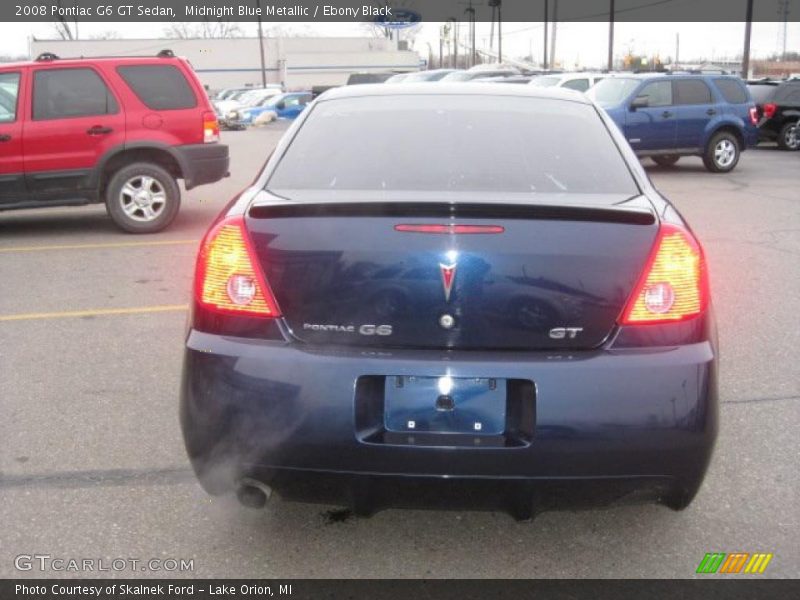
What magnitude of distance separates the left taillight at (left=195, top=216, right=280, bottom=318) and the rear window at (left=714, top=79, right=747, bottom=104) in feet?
48.4

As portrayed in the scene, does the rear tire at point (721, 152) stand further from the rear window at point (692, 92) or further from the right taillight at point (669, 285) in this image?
the right taillight at point (669, 285)

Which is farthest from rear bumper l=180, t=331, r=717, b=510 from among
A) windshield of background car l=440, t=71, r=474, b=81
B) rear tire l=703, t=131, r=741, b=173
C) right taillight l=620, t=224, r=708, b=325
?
windshield of background car l=440, t=71, r=474, b=81

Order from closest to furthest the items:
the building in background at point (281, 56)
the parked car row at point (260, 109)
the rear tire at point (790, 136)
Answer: the rear tire at point (790, 136), the parked car row at point (260, 109), the building in background at point (281, 56)

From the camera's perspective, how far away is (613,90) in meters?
15.6

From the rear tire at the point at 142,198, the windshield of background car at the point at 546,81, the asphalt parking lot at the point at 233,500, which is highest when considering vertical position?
the windshield of background car at the point at 546,81

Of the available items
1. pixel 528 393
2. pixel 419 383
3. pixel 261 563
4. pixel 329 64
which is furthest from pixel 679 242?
pixel 329 64

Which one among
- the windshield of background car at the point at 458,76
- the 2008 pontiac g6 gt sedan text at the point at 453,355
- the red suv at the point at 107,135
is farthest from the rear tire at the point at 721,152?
the 2008 pontiac g6 gt sedan text at the point at 453,355

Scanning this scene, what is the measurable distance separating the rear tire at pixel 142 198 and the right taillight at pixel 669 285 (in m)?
7.37

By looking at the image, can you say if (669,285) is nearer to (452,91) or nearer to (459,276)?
(459,276)

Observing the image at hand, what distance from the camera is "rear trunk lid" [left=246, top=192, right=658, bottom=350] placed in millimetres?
2553

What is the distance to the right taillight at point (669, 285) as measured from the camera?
260 centimetres

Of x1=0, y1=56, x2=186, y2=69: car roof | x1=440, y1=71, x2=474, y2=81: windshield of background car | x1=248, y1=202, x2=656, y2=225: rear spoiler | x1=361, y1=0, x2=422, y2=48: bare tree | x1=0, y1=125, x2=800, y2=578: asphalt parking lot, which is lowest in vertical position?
x1=0, y1=125, x2=800, y2=578: asphalt parking lot

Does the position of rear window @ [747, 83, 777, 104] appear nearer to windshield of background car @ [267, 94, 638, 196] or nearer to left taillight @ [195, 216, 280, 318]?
windshield of background car @ [267, 94, 638, 196]

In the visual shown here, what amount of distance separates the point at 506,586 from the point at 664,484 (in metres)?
0.62
